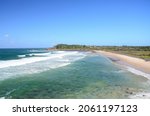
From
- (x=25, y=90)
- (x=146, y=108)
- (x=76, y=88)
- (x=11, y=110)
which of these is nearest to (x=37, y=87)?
(x=25, y=90)

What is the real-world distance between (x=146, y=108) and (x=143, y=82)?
713cm

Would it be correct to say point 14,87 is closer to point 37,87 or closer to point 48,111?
point 37,87

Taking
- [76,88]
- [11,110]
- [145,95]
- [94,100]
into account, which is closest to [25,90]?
[76,88]

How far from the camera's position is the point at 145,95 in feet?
37.7

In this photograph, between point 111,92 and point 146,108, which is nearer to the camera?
point 146,108

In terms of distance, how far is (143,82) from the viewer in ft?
49.8

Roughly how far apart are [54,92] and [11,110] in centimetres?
454

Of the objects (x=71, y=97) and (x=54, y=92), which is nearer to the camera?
(x=71, y=97)

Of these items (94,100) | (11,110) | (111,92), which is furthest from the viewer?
(111,92)

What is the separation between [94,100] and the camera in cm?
1062

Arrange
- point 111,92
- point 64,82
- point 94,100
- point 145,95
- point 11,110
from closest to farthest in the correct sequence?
point 11,110 < point 94,100 < point 145,95 < point 111,92 < point 64,82

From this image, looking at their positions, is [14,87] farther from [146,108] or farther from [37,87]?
[146,108]

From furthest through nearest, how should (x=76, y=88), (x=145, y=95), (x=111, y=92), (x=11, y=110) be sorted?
(x=76, y=88) < (x=111, y=92) < (x=145, y=95) < (x=11, y=110)

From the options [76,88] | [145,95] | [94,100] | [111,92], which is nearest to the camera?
[94,100]
